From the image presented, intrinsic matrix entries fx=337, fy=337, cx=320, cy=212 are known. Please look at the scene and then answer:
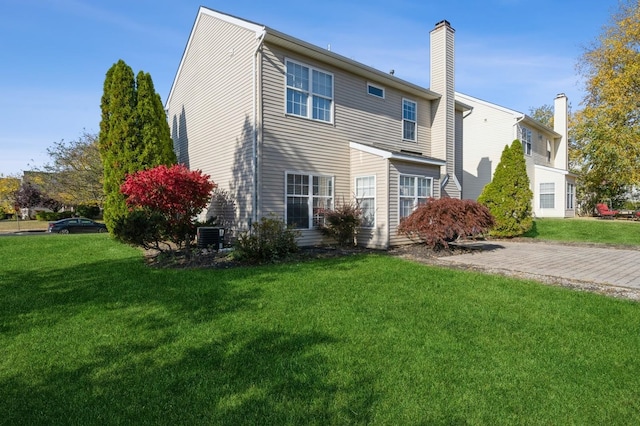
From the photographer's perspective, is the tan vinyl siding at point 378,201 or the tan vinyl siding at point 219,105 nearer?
the tan vinyl siding at point 219,105

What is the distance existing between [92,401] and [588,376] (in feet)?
13.1

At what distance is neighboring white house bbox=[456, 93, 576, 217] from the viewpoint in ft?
65.0

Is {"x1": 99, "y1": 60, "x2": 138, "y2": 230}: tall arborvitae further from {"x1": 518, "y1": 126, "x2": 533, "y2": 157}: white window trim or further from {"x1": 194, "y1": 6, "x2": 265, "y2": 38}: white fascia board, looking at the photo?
{"x1": 518, "y1": 126, "x2": 533, "y2": 157}: white window trim

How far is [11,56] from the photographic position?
9.23 m

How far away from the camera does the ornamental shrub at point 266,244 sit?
805 cm

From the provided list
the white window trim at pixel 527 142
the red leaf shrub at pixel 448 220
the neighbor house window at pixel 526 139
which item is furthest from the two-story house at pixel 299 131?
the neighbor house window at pixel 526 139

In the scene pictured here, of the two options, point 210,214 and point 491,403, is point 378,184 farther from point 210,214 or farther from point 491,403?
point 491,403

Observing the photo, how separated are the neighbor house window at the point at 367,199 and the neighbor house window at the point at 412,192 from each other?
91cm

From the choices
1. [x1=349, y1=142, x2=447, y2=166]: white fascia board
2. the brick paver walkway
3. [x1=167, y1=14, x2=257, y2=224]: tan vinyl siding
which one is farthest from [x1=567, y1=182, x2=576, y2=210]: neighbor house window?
[x1=167, y1=14, x2=257, y2=224]: tan vinyl siding

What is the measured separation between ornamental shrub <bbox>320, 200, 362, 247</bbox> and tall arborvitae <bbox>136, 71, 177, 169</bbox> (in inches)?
262

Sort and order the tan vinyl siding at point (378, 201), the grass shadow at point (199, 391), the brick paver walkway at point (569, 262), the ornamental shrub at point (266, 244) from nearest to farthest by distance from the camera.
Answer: the grass shadow at point (199, 391) → the brick paver walkway at point (569, 262) → the ornamental shrub at point (266, 244) → the tan vinyl siding at point (378, 201)

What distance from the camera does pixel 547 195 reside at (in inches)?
842

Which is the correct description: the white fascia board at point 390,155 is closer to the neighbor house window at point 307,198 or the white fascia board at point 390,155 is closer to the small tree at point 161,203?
the neighbor house window at point 307,198

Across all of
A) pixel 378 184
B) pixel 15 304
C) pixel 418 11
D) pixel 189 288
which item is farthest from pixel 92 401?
pixel 418 11
